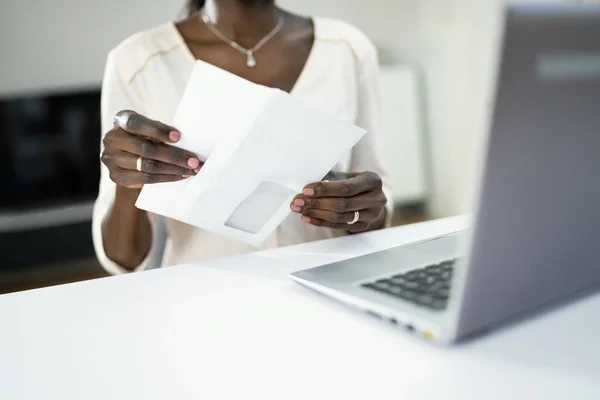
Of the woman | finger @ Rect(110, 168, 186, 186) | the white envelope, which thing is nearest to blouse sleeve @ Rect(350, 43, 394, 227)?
the woman

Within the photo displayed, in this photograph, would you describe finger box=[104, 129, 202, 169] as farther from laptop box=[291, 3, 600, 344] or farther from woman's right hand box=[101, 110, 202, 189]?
laptop box=[291, 3, 600, 344]

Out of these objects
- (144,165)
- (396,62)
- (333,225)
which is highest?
(144,165)

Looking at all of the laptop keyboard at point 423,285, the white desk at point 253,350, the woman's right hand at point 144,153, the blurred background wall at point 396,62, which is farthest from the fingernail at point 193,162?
the blurred background wall at point 396,62

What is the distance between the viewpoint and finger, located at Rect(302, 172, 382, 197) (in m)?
0.82

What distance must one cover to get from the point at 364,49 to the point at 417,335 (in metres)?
0.78

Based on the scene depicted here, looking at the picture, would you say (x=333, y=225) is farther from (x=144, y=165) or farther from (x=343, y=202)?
(x=144, y=165)

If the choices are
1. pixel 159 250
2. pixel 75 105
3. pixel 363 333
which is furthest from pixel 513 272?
pixel 75 105

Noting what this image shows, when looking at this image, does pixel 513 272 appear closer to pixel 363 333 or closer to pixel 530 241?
pixel 530 241

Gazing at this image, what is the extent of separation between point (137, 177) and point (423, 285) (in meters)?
0.39

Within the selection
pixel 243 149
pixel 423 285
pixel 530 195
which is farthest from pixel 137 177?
pixel 530 195

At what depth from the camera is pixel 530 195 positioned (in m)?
0.46

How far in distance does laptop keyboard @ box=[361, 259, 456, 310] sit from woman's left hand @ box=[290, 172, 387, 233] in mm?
225

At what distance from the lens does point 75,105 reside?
2.71m

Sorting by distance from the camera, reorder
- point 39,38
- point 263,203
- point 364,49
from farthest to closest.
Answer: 1. point 39,38
2. point 364,49
3. point 263,203
